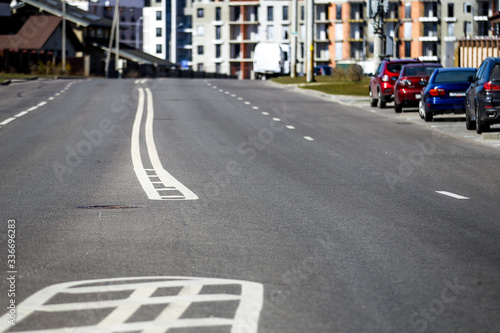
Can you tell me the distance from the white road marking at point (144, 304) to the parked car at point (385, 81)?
2961 centimetres

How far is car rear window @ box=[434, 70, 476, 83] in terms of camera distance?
1176 inches

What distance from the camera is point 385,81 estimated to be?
36.5 meters

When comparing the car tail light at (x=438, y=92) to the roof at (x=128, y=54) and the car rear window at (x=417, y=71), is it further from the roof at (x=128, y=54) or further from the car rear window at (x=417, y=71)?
the roof at (x=128, y=54)

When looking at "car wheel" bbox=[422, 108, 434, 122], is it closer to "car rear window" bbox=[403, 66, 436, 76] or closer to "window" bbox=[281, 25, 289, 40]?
"car rear window" bbox=[403, 66, 436, 76]

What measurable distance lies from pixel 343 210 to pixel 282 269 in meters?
3.77

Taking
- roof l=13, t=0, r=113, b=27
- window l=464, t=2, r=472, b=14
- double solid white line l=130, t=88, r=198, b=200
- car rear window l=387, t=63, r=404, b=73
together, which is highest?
window l=464, t=2, r=472, b=14

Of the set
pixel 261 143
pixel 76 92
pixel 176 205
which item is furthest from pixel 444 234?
pixel 76 92

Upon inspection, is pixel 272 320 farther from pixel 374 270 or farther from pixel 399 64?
pixel 399 64

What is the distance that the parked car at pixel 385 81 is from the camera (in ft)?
120

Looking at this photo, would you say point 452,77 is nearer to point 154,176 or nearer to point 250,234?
point 154,176

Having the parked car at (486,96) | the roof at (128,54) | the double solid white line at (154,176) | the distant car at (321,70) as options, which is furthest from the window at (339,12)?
the double solid white line at (154,176)

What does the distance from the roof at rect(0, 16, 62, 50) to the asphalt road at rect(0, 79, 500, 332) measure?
232 feet

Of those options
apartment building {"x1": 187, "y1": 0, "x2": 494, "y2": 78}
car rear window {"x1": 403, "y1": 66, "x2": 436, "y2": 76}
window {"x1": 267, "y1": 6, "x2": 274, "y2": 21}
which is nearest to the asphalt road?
car rear window {"x1": 403, "y1": 66, "x2": 436, "y2": 76}

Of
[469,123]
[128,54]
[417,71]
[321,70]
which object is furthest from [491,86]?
[321,70]
